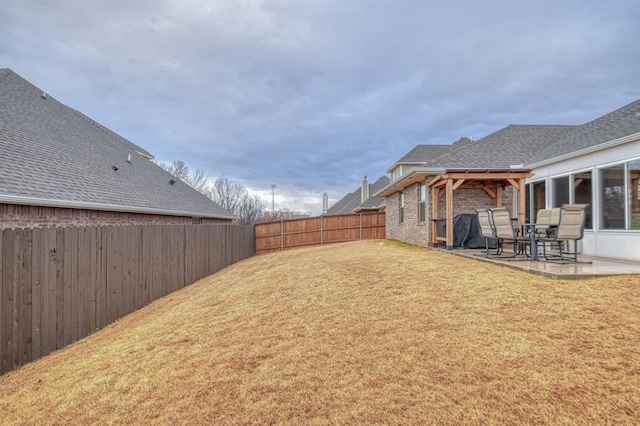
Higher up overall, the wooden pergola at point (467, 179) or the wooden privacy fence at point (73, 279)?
the wooden pergola at point (467, 179)

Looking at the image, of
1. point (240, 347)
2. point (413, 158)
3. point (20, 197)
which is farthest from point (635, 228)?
point (413, 158)

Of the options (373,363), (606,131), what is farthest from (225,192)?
(373,363)

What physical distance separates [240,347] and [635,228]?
8952 mm

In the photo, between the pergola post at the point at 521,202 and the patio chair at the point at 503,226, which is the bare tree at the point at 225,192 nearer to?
the pergola post at the point at 521,202

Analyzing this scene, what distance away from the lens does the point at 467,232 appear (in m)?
9.80

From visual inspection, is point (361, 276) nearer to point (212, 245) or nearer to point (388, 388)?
point (388, 388)

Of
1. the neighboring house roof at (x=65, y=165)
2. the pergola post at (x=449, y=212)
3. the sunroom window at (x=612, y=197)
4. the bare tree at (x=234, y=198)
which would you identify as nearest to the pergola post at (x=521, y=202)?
the sunroom window at (x=612, y=197)

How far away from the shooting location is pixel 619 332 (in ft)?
9.92

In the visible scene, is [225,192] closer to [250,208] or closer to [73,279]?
[250,208]

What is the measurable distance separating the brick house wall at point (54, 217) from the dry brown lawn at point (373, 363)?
3.33 meters

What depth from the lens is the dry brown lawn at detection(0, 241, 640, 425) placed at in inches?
88.9

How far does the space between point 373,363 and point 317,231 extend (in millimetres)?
14968

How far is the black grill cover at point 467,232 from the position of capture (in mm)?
9766

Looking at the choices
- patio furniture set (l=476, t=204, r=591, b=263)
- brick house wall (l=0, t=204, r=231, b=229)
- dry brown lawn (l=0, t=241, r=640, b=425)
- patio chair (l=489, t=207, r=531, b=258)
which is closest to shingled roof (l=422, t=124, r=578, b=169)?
patio furniture set (l=476, t=204, r=591, b=263)
